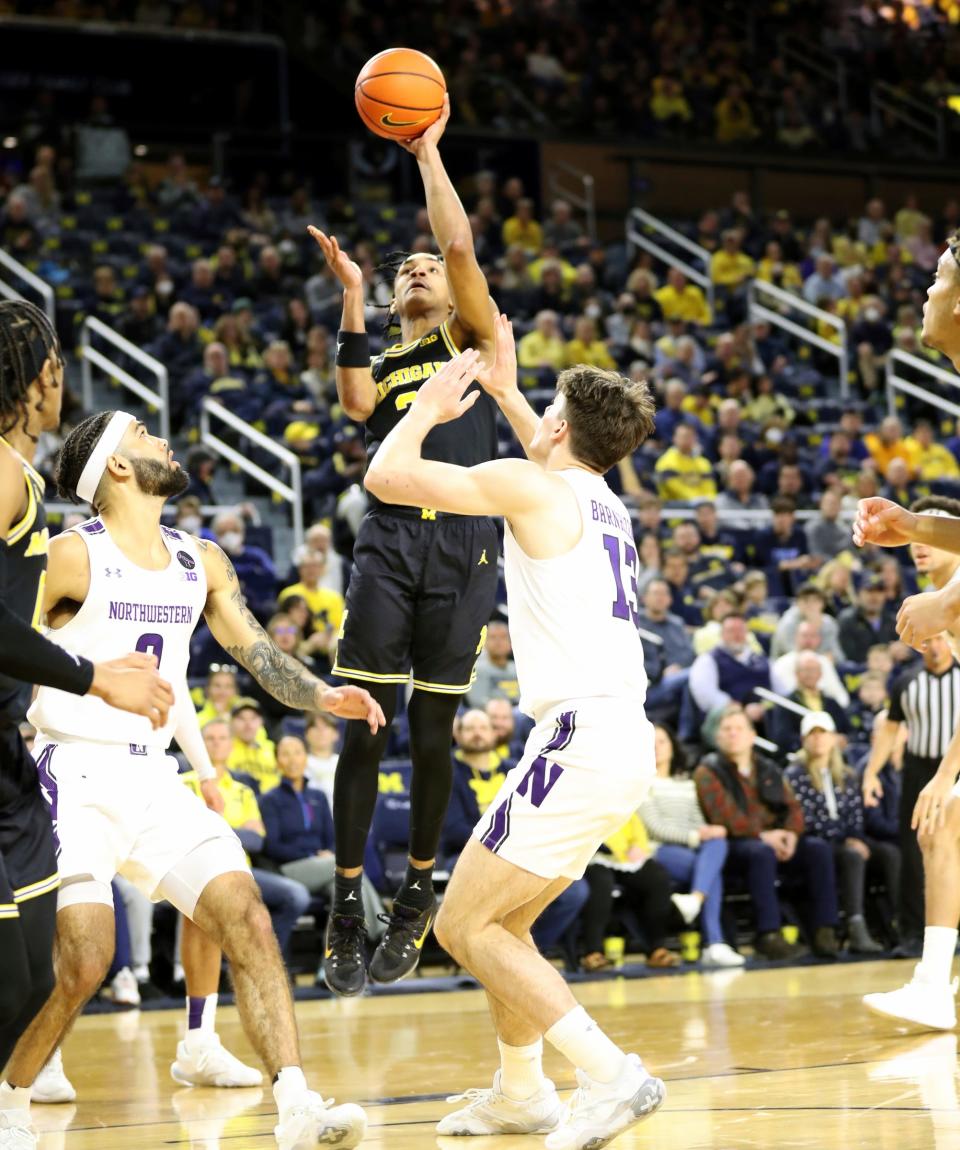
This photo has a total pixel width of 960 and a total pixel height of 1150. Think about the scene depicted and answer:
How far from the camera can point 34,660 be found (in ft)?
14.1

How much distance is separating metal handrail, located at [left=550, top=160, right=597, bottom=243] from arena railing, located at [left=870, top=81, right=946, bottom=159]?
5.95 m

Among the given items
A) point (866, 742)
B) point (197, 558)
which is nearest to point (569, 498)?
point (197, 558)

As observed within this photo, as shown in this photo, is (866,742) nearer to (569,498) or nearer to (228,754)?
(228,754)

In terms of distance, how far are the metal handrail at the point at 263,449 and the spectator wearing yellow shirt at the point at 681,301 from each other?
24.0ft

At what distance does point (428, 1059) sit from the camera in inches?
306

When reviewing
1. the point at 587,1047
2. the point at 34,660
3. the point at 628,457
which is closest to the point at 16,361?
the point at 34,660

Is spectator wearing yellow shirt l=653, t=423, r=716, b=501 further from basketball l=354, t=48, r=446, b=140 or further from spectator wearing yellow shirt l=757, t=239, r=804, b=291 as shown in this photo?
basketball l=354, t=48, r=446, b=140

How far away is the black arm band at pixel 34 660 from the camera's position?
4301mm

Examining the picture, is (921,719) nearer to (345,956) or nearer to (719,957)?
(719,957)

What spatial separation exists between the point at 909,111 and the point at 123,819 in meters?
24.7

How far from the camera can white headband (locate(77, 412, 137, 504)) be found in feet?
20.7

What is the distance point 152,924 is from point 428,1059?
3.48m

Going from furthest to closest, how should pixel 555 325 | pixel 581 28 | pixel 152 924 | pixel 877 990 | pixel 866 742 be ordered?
pixel 581 28
pixel 555 325
pixel 866 742
pixel 152 924
pixel 877 990

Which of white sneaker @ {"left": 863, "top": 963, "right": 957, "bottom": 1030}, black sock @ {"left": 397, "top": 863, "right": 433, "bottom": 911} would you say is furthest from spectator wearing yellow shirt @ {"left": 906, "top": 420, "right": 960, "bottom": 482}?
black sock @ {"left": 397, "top": 863, "right": 433, "bottom": 911}
